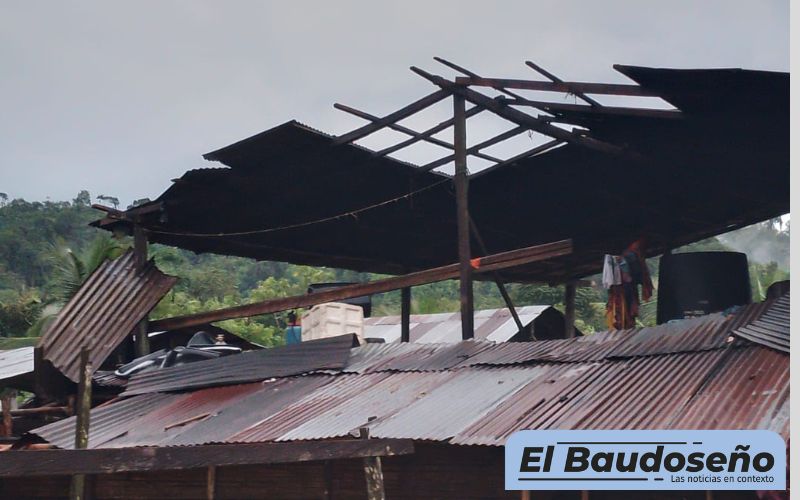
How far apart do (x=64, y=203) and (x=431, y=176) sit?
47.5 meters

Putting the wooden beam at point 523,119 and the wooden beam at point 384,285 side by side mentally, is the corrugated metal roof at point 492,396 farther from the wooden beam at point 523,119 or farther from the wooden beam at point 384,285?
the wooden beam at point 523,119

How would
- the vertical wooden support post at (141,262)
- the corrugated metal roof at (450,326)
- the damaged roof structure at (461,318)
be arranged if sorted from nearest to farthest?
the damaged roof structure at (461,318) < the vertical wooden support post at (141,262) < the corrugated metal roof at (450,326)

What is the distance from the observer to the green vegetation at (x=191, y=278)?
1030 inches

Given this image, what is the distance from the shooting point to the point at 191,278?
41375 millimetres

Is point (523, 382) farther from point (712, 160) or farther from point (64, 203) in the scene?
point (64, 203)

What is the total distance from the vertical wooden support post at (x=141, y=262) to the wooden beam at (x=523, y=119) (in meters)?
4.94

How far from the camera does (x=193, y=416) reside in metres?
10.6

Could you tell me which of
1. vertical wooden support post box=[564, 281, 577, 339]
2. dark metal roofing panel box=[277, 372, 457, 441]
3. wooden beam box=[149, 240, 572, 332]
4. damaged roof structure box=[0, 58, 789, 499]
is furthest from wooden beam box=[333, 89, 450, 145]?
vertical wooden support post box=[564, 281, 577, 339]

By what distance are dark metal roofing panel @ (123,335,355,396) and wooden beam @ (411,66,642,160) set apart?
3.22m

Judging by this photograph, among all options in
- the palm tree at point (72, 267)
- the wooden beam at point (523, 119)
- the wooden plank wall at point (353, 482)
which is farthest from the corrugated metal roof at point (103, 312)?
the palm tree at point (72, 267)

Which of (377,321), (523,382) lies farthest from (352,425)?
(377,321)

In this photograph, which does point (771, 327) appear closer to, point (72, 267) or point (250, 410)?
point (250, 410)

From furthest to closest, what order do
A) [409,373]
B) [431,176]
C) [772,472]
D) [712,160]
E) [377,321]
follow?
[377,321], [431,176], [712,160], [409,373], [772,472]

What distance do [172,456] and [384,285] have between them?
18.8ft
